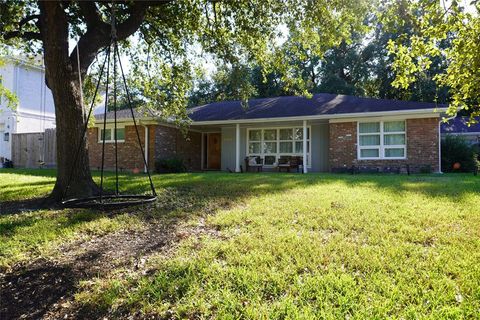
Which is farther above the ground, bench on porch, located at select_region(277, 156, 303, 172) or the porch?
the porch

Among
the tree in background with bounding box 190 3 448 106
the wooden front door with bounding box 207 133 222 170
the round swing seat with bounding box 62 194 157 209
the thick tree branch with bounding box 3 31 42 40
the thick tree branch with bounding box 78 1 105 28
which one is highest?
the tree in background with bounding box 190 3 448 106

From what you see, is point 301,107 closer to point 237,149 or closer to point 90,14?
point 237,149

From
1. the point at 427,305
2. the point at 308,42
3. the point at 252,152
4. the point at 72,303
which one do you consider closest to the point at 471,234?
the point at 427,305

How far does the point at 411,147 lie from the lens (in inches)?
566

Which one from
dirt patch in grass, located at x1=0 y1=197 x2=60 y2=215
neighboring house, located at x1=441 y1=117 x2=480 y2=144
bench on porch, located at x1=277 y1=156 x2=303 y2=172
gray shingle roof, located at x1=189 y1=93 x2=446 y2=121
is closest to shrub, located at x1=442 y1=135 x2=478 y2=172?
→ gray shingle roof, located at x1=189 y1=93 x2=446 y2=121

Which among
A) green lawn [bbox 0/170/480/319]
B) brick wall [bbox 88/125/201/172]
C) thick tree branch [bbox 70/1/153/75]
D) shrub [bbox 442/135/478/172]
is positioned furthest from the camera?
brick wall [bbox 88/125/201/172]

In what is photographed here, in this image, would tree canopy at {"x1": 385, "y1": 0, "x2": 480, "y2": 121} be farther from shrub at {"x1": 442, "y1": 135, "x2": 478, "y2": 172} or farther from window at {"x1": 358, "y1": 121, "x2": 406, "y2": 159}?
shrub at {"x1": 442, "y1": 135, "x2": 478, "y2": 172}

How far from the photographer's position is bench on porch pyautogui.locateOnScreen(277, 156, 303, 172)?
1709 cm

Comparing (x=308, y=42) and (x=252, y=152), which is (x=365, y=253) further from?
(x=252, y=152)

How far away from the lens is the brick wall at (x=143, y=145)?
17.3 metres

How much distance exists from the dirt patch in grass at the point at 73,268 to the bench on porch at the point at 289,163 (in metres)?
12.0

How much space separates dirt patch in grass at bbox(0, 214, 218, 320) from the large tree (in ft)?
3.86

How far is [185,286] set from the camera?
3566mm

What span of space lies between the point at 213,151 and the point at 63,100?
1426 cm
